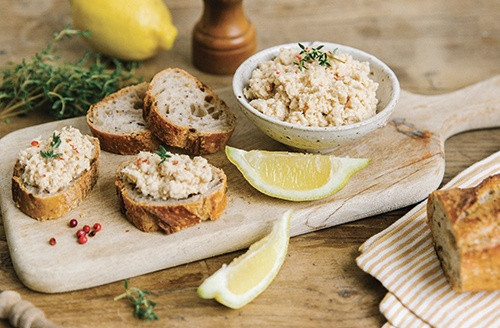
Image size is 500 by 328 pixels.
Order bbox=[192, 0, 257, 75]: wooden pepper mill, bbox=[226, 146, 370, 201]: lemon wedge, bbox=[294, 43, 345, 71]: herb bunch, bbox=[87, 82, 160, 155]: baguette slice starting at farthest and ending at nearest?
bbox=[192, 0, 257, 75]: wooden pepper mill < bbox=[87, 82, 160, 155]: baguette slice < bbox=[294, 43, 345, 71]: herb bunch < bbox=[226, 146, 370, 201]: lemon wedge

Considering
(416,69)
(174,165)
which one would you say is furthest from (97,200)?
(416,69)

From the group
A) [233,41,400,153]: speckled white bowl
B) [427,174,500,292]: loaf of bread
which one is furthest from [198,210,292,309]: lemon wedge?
[427,174,500,292]: loaf of bread

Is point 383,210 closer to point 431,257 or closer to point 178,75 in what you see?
point 431,257

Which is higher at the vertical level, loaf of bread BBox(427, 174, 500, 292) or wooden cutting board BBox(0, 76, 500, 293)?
loaf of bread BBox(427, 174, 500, 292)

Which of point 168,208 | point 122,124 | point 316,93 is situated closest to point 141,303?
point 168,208

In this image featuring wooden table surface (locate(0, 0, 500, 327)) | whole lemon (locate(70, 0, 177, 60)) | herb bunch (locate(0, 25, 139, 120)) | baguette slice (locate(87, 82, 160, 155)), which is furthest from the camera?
whole lemon (locate(70, 0, 177, 60))

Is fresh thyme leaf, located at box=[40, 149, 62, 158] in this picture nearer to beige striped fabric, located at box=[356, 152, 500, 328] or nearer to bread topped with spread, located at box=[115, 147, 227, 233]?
bread topped with spread, located at box=[115, 147, 227, 233]
